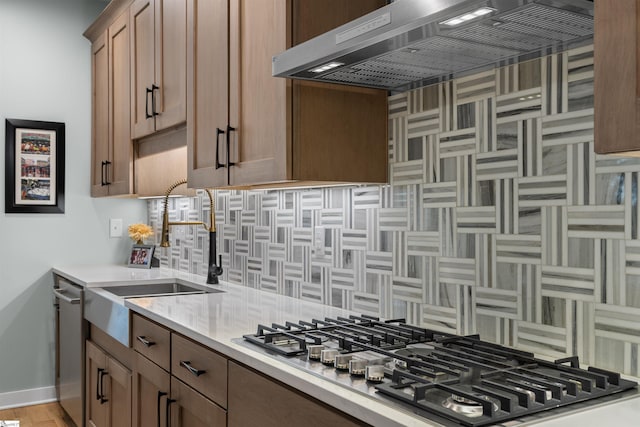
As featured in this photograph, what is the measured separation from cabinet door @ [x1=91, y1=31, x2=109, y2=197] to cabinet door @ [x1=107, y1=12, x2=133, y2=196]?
10 centimetres

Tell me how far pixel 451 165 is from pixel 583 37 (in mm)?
532

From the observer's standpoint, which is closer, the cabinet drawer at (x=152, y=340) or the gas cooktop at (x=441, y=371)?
the gas cooktop at (x=441, y=371)

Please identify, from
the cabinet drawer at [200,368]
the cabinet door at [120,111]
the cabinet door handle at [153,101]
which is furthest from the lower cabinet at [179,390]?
the cabinet door handle at [153,101]

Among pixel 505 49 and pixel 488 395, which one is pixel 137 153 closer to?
pixel 505 49

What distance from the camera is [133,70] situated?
3363mm

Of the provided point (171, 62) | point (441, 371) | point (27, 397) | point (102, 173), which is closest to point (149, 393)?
point (441, 371)

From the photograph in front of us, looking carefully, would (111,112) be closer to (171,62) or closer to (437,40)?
(171,62)

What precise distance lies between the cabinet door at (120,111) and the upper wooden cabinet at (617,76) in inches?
114

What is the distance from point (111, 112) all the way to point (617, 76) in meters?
3.36

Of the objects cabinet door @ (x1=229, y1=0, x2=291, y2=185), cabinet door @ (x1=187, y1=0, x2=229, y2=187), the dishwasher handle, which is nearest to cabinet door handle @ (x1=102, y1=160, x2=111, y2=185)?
the dishwasher handle

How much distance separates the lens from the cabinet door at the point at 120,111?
347 cm

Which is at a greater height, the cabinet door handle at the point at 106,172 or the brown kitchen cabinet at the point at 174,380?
the cabinet door handle at the point at 106,172

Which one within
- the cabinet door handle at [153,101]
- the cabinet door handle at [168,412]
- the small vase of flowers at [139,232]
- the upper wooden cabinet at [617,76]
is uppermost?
the cabinet door handle at [153,101]

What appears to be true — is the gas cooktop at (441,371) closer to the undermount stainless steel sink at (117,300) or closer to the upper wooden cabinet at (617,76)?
the upper wooden cabinet at (617,76)
